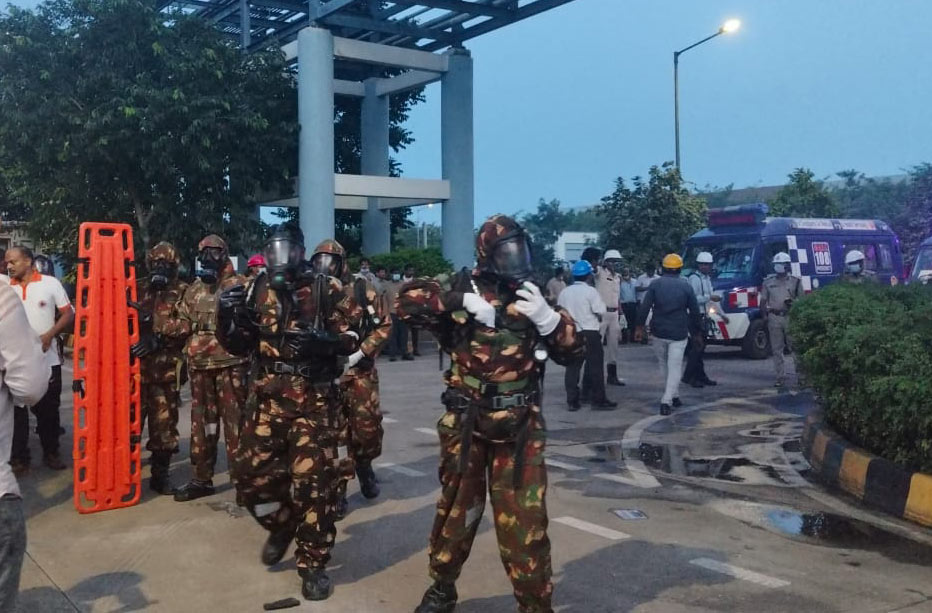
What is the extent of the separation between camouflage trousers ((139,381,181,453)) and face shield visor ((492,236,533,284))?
136 inches

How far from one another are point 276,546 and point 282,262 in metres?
1.53

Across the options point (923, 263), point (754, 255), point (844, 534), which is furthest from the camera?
point (754, 255)

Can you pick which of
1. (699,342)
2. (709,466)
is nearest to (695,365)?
(699,342)

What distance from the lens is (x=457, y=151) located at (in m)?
20.5

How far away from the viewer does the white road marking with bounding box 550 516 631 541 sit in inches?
212

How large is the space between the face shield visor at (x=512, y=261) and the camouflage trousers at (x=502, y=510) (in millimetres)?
619

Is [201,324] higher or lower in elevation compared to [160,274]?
lower

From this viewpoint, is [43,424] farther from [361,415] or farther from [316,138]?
[316,138]

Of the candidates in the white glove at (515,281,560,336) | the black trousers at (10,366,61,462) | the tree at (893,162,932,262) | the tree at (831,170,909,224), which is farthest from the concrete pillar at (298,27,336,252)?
the tree at (831,170,909,224)

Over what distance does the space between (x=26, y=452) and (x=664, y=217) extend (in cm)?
1666

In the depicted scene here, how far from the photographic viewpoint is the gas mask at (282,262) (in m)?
4.54

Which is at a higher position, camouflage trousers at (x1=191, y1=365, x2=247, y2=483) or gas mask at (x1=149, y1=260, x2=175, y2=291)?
gas mask at (x1=149, y1=260, x2=175, y2=291)

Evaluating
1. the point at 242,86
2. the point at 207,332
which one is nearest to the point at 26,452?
the point at 207,332

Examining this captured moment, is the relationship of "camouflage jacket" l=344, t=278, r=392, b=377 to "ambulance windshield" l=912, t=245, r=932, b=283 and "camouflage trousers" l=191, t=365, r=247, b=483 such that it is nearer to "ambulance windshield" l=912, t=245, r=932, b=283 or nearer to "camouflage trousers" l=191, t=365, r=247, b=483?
"camouflage trousers" l=191, t=365, r=247, b=483
